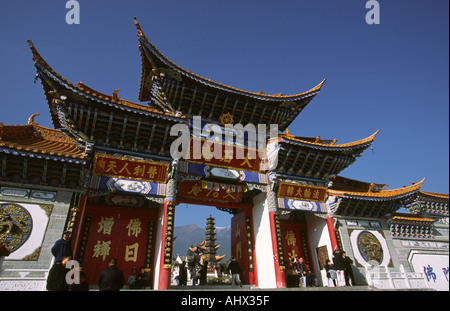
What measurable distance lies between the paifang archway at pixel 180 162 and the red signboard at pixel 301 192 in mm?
49

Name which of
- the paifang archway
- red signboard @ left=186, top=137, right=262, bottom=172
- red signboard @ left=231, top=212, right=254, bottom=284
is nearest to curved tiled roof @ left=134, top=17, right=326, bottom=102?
the paifang archway

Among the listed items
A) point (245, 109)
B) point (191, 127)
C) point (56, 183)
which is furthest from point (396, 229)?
point (56, 183)

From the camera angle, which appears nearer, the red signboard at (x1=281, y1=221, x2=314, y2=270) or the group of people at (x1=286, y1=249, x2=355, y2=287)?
the group of people at (x1=286, y1=249, x2=355, y2=287)

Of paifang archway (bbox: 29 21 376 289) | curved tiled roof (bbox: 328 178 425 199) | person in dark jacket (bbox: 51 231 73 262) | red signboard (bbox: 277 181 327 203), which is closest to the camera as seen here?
person in dark jacket (bbox: 51 231 73 262)

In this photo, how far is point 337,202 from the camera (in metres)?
12.5

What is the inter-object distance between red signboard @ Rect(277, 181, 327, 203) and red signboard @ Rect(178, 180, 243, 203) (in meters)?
1.99

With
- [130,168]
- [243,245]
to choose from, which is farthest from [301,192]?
[130,168]

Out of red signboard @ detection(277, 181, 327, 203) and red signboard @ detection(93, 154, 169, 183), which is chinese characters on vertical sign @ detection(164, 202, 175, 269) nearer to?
→ red signboard @ detection(93, 154, 169, 183)

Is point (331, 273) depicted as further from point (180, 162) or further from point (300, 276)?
point (180, 162)

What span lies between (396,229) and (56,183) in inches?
616

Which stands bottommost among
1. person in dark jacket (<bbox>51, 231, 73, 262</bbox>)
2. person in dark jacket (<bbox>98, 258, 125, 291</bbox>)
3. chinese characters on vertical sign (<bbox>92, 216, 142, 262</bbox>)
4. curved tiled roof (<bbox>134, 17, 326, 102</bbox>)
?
person in dark jacket (<bbox>98, 258, 125, 291</bbox>)

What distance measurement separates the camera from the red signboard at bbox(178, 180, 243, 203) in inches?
458

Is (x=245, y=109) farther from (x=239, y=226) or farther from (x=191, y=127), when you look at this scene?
(x=239, y=226)

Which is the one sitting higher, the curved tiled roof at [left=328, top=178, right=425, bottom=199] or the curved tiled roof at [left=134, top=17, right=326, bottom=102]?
the curved tiled roof at [left=134, top=17, right=326, bottom=102]
